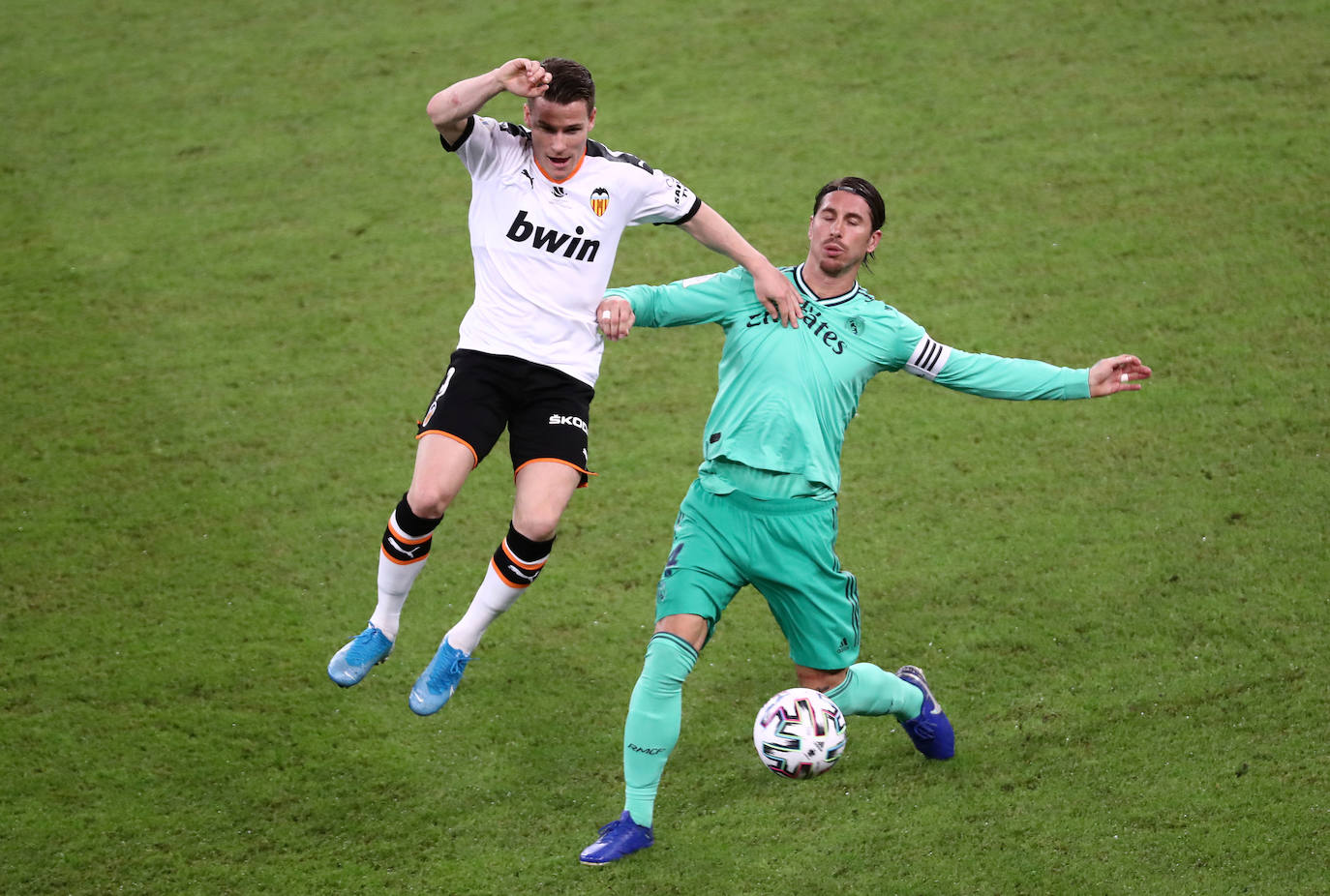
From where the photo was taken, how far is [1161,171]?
31.7ft

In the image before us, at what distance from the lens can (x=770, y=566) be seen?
→ 16.5 feet

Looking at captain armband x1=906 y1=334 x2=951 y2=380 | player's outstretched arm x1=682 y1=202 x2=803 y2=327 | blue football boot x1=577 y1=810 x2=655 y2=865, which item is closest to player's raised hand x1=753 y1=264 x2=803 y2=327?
player's outstretched arm x1=682 y1=202 x2=803 y2=327

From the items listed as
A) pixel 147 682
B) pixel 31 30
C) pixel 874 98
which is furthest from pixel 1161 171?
pixel 31 30

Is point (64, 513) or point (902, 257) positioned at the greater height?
point (902, 257)

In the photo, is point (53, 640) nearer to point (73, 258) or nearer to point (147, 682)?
point (147, 682)

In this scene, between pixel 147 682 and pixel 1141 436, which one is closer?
pixel 147 682

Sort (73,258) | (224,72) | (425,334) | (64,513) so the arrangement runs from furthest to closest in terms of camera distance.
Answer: (224,72) < (73,258) < (425,334) < (64,513)

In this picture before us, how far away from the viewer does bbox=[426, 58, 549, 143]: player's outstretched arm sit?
478cm

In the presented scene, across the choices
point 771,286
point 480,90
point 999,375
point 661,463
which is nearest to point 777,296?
point 771,286

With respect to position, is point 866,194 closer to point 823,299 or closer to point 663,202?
point 823,299

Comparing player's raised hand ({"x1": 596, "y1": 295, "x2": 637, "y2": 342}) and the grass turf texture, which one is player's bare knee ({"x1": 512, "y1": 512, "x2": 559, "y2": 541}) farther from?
the grass turf texture

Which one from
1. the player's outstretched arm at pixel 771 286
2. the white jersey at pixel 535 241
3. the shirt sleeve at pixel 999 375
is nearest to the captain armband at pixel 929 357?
the shirt sleeve at pixel 999 375

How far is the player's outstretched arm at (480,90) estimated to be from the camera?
4.78m

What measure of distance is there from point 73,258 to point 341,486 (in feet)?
11.0
